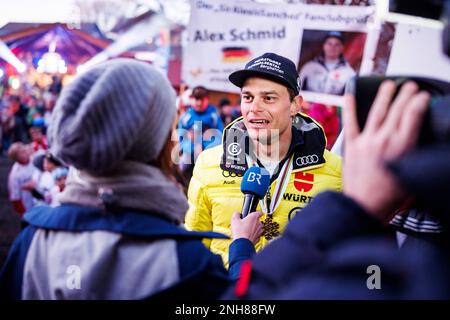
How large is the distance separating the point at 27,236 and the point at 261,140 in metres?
1.79

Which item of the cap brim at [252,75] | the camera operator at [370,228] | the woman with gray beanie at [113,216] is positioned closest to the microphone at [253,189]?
the cap brim at [252,75]

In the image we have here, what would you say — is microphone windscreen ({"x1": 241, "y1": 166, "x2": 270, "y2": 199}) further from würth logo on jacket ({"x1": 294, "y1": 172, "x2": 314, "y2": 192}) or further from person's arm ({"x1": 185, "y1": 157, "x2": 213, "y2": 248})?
Answer: person's arm ({"x1": 185, "y1": 157, "x2": 213, "y2": 248})

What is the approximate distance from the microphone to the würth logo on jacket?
462 mm

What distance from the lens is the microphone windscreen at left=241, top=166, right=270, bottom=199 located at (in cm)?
260

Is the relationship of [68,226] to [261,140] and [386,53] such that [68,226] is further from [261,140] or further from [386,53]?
[386,53]

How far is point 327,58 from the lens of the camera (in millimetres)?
5629

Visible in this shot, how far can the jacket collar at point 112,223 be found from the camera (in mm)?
1513

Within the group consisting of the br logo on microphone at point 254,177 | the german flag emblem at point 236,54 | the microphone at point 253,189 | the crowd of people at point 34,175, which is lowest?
the crowd of people at point 34,175

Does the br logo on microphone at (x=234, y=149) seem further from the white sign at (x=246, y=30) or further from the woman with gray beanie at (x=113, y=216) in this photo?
the white sign at (x=246, y=30)

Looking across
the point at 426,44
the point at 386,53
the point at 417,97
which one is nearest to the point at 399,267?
the point at 417,97

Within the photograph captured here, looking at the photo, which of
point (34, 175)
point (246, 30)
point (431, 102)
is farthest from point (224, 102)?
point (431, 102)

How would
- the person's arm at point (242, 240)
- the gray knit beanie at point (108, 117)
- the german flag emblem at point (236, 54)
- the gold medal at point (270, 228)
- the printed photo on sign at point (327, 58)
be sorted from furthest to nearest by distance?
the german flag emblem at point (236, 54) → the printed photo on sign at point (327, 58) → the gold medal at point (270, 228) → the person's arm at point (242, 240) → the gray knit beanie at point (108, 117)
